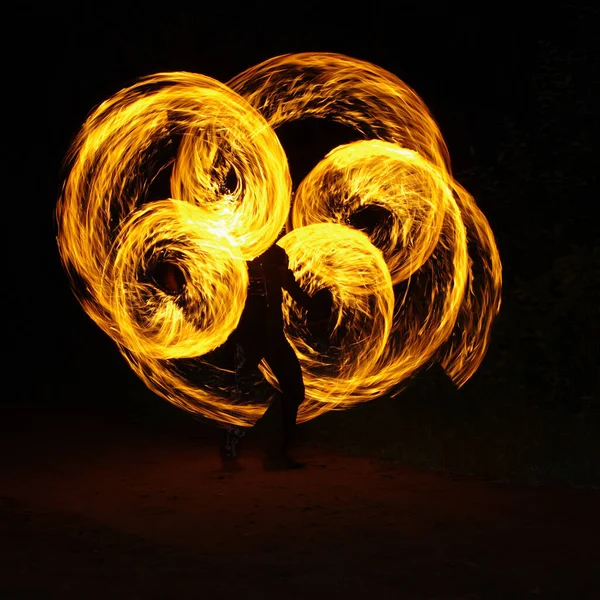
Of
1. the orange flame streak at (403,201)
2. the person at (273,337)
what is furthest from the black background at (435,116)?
the person at (273,337)

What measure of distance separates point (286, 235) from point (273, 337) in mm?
1575

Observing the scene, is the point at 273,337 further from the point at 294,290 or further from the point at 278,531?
the point at 278,531

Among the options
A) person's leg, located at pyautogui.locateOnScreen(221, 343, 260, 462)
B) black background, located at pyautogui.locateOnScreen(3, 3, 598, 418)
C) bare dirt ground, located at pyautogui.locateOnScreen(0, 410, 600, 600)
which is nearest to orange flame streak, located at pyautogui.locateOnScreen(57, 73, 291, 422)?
person's leg, located at pyautogui.locateOnScreen(221, 343, 260, 462)

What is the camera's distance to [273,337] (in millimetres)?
9555

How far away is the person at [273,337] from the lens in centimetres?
952

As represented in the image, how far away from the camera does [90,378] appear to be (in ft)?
53.5

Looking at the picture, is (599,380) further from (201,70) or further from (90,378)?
(201,70)

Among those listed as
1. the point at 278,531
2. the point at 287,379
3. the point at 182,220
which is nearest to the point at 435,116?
the point at 182,220

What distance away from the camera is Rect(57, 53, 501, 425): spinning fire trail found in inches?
411

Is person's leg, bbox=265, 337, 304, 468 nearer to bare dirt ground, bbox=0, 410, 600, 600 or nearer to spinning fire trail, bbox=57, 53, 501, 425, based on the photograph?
bare dirt ground, bbox=0, 410, 600, 600

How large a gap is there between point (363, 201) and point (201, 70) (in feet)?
30.0

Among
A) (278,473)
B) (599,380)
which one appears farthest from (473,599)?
(599,380)

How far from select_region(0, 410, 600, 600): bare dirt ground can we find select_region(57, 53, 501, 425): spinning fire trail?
112cm

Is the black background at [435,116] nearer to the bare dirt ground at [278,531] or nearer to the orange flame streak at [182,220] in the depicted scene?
the orange flame streak at [182,220]
